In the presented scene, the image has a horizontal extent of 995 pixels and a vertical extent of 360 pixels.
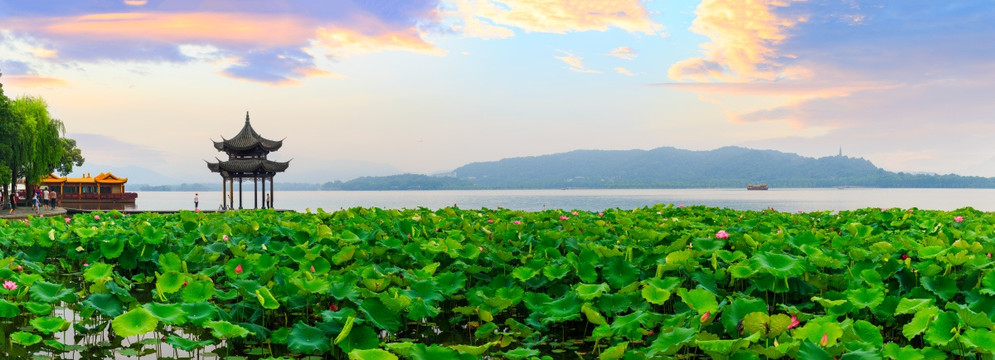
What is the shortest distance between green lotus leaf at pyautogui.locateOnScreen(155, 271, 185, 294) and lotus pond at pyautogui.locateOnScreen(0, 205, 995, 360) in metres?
0.01

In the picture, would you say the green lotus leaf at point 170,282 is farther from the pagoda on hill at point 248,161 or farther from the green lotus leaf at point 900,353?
the pagoda on hill at point 248,161

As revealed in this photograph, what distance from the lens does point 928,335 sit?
9.52 ft

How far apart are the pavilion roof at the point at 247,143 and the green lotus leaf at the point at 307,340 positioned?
30.5 m

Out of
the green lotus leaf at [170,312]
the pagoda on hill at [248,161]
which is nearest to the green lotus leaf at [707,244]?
the green lotus leaf at [170,312]

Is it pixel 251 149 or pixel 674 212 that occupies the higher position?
pixel 251 149

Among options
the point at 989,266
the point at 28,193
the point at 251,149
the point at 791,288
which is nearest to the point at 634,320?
the point at 791,288

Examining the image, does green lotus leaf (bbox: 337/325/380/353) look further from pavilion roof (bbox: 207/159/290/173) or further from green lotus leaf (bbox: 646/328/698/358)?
pavilion roof (bbox: 207/159/290/173)

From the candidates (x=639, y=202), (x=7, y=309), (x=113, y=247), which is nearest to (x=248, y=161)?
(x=113, y=247)

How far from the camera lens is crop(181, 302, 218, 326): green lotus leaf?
3.46 meters

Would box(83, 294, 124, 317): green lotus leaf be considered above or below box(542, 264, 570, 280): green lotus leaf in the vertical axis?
below

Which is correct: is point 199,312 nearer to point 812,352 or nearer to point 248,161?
point 812,352

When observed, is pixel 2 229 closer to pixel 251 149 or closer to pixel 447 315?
pixel 447 315

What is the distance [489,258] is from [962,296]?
3325 mm

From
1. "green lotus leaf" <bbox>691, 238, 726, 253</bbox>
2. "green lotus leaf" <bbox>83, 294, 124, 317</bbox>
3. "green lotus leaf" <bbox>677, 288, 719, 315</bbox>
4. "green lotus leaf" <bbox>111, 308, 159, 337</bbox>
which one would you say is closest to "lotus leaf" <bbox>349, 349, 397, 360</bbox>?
"green lotus leaf" <bbox>111, 308, 159, 337</bbox>
